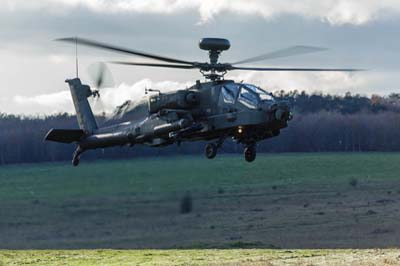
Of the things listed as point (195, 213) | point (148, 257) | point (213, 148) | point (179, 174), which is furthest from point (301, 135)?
point (213, 148)

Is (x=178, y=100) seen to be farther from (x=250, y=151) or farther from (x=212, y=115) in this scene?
(x=250, y=151)

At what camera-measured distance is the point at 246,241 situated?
63844mm

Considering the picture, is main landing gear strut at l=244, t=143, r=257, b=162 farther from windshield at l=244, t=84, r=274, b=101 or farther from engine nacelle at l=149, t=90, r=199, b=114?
engine nacelle at l=149, t=90, r=199, b=114

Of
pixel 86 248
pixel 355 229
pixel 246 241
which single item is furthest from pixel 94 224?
pixel 355 229

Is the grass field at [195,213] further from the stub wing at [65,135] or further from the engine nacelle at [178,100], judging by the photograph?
the engine nacelle at [178,100]

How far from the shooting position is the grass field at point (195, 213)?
183 feet

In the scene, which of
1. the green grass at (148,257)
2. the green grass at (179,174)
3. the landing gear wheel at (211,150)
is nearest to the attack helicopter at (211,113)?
the landing gear wheel at (211,150)

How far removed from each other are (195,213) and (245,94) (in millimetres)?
34833

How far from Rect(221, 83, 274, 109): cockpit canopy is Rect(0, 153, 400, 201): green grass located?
2418cm

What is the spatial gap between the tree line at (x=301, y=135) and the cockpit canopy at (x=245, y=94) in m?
24.7

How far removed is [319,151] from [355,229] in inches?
521

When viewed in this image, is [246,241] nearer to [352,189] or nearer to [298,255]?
[298,255]

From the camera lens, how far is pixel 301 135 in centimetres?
7319

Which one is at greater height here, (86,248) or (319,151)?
(319,151)
